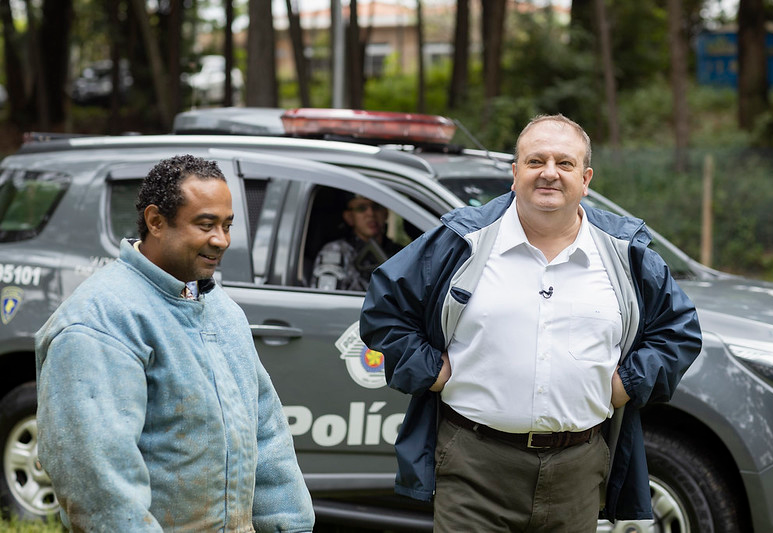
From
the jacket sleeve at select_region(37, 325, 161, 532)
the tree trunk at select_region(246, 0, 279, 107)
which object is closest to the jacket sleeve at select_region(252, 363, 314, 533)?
the jacket sleeve at select_region(37, 325, 161, 532)

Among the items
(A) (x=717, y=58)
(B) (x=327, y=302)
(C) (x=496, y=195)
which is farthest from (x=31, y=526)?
(A) (x=717, y=58)

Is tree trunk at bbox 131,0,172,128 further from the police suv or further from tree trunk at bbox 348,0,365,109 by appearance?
the police suv

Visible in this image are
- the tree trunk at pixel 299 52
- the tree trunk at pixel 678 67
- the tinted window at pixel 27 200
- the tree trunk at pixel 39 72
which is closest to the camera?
the tinted window at pixel 27 200

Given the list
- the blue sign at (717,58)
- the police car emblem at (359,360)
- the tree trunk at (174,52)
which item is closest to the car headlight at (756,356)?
the police car emblem at (359,360)

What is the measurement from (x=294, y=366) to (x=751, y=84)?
17914 mm

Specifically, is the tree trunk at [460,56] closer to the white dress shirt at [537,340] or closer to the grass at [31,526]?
the grass at [31,526]

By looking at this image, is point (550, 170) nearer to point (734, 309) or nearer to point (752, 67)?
point (734, 309)

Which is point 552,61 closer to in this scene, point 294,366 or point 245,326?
point 294,366

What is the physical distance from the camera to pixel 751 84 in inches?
786

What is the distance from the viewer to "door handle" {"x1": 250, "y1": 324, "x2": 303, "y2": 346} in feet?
14.3

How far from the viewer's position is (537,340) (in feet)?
9.48

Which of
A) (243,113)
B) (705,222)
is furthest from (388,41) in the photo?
(243,113)

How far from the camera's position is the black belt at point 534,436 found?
9.77 feet

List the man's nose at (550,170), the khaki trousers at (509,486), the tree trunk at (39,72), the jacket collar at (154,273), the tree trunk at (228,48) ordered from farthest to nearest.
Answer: the tree trunk at (39,72), the tree trunk at (228,48), the khaki trousers at (509,486), the man's nose at (550,170), the jacket collar at (154,273)
